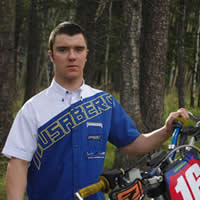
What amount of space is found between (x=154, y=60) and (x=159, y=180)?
6.25 metres

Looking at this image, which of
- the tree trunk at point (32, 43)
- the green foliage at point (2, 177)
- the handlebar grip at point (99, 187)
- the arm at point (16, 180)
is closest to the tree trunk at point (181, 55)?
the tree trunk at point (32, 43)

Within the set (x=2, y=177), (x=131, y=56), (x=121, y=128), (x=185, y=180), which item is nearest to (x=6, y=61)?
(x=2, y=177)

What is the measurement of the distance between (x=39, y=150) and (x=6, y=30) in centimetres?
718

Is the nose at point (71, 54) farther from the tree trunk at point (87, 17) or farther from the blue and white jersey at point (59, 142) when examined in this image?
the tree trunk at point (87, 17)

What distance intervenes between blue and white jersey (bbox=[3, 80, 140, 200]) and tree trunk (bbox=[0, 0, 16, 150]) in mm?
6756

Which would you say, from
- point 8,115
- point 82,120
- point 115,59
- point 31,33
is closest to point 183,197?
point 82,120

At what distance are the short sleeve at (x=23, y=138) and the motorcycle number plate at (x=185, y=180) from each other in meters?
1.01

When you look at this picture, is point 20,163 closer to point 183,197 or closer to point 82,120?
point 82,120

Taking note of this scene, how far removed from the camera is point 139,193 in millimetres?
1584

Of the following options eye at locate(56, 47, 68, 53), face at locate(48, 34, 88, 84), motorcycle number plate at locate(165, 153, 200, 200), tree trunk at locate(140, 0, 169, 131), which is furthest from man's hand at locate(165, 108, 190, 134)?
tree trunk at locate(140, 0, 169, 131)

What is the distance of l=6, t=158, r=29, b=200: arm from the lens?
2373 mm

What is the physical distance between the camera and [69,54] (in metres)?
2.47

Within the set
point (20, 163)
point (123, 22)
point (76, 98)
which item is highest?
point (123, 22)

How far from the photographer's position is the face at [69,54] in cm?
248
